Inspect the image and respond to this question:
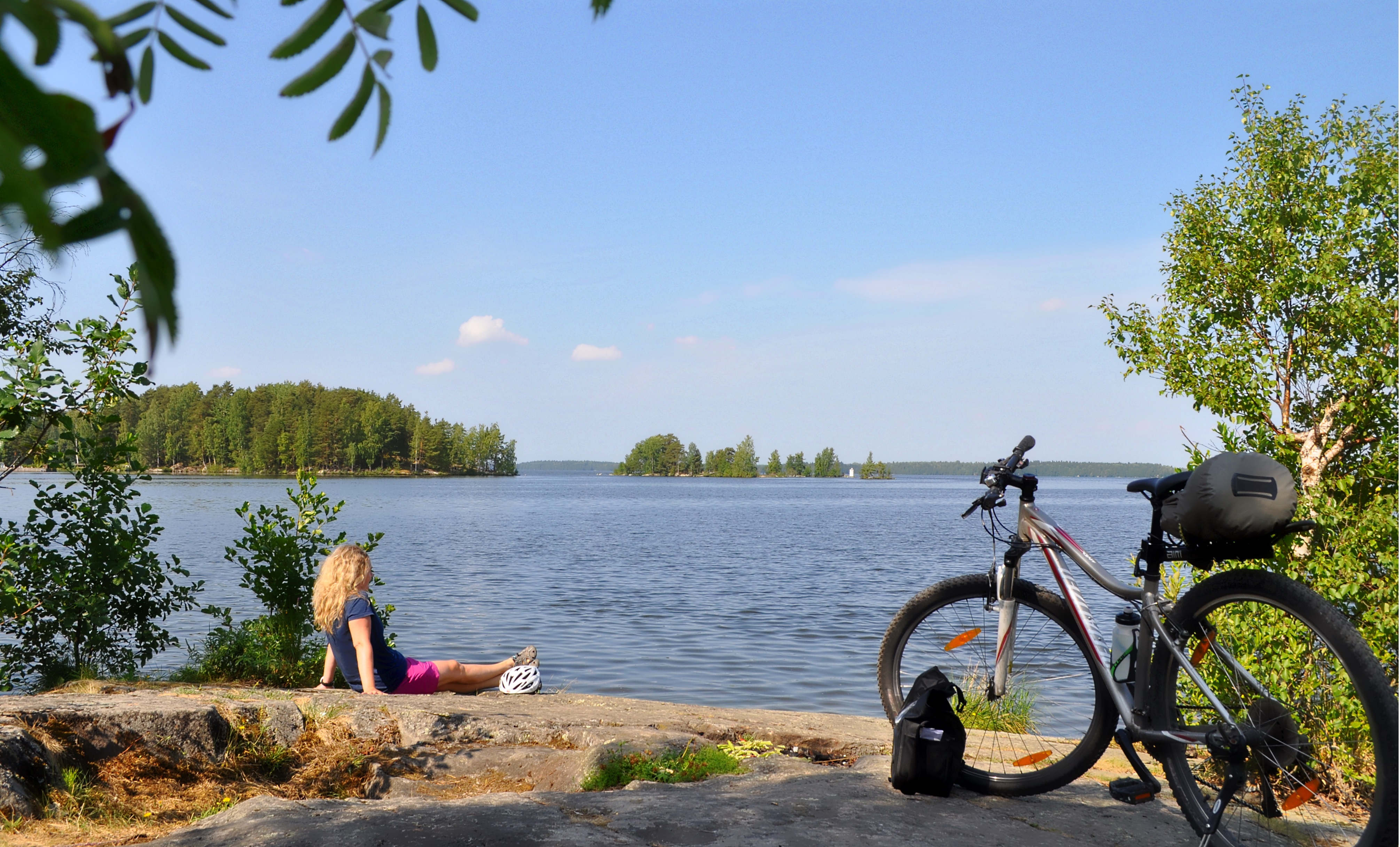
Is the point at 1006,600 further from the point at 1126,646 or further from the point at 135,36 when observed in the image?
the point at 135,36

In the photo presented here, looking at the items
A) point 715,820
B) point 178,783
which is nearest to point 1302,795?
point 715,820

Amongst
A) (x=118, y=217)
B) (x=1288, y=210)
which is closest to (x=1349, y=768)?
(x=1288, y=210)

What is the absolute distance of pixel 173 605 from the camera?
27.0ft

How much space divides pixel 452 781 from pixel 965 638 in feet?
9.21

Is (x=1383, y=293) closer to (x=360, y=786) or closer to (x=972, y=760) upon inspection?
(x=972, y=760)

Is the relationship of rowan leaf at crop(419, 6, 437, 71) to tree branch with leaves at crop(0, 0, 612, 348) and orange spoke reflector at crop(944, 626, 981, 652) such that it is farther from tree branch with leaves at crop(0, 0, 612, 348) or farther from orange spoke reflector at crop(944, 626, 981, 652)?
orange spoke reflector at crop(944, 626, 981, 652)

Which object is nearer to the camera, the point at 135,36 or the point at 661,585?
the point at 135,36

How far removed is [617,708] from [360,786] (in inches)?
90.6

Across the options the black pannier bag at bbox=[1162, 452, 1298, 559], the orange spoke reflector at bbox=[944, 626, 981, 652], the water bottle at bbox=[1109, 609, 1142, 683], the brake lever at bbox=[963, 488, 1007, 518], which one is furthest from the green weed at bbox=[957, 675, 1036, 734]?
the black pannier bag at bbox=[1162, 452, 1298, 559]

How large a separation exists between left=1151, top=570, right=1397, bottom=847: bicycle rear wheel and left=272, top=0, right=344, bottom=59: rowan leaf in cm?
327

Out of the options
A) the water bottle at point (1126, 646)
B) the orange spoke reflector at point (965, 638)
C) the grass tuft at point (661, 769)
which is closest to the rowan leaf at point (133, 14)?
Answer: the water bottle at point (1126, 646)

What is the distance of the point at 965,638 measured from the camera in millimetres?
4590

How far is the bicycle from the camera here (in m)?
3.37

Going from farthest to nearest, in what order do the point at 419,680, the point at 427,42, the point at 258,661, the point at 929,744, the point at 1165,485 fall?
the point at 258,661 → the point at 419,680 → the point at 929,744 → the point at 1165,485 → the point at 427,42
